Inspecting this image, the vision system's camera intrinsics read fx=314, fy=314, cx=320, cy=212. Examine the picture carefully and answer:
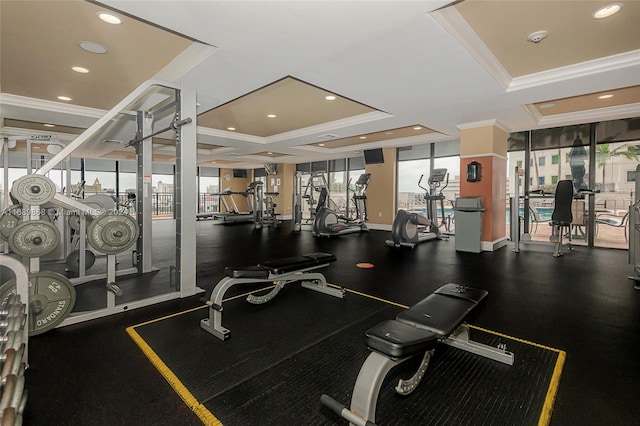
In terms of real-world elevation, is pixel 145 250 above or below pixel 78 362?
above

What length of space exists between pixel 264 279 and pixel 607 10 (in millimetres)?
3273

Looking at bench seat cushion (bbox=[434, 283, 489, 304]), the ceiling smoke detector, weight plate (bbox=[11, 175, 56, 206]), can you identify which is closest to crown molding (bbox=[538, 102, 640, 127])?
the ceiling smoke detector

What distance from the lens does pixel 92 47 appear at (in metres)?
2.91

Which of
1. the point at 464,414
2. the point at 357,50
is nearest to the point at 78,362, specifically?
the point at 464,414

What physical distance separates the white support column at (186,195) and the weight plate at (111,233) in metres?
0.41

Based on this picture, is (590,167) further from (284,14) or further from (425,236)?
(284,14)

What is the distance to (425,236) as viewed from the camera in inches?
256

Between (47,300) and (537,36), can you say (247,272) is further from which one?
(537,36)

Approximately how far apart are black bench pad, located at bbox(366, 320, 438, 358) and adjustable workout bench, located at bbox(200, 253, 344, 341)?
1234 mm

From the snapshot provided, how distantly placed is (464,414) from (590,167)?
6.34 meters

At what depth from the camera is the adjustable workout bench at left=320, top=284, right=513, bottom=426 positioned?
120cm

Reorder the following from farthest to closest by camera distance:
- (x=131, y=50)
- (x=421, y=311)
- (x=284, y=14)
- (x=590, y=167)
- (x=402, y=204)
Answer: (x=402, y=204)
(x=590, y=167)
(x=131, y=50)
(x=284, y=14)
(x=421, y=311)

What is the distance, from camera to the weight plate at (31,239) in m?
2.24

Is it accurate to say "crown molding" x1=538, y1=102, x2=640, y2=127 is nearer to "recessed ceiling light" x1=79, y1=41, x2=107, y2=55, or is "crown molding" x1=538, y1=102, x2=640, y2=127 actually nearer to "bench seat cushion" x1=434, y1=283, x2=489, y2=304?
"bench seat cushion" x1=434, y1=283, x2=489, y2=304
